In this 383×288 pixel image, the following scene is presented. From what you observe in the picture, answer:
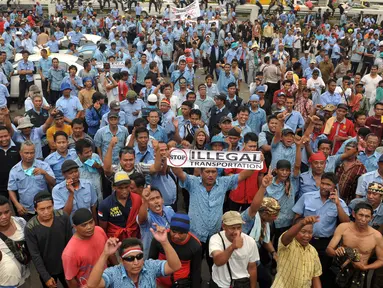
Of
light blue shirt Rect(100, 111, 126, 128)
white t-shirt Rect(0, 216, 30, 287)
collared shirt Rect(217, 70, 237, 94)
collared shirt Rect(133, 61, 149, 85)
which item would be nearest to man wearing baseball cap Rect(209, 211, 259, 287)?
white t-shirt Rect(0, 216, 30, 287)

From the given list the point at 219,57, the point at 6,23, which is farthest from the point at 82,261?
the point at 6,23

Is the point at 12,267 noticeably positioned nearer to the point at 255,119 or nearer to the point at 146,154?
the point at 146,154

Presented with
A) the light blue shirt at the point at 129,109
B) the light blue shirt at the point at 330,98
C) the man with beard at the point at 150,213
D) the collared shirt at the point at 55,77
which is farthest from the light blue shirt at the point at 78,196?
the collared shirt at the point at 55,77

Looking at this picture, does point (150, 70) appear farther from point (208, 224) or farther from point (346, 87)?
point (208, 224)

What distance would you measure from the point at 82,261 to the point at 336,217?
273cm

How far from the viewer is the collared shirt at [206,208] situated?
4555 mm

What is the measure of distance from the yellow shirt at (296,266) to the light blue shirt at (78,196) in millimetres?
2183

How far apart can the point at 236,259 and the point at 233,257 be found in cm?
3

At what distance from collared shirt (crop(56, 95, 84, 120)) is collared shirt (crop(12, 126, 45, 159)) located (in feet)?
4.94

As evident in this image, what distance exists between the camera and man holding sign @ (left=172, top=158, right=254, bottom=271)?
4.55 m

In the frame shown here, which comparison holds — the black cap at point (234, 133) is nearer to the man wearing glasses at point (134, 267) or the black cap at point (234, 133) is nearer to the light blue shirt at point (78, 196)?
the light blue shirt at point (78, 196)

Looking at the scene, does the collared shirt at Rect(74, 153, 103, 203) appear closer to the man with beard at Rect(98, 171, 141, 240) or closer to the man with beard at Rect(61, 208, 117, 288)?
the man with beard at Rect(98, 171, 141, 240)

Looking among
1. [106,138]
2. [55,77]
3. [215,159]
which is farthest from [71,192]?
[55,77]

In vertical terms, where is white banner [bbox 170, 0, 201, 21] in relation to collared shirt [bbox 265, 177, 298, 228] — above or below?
above
